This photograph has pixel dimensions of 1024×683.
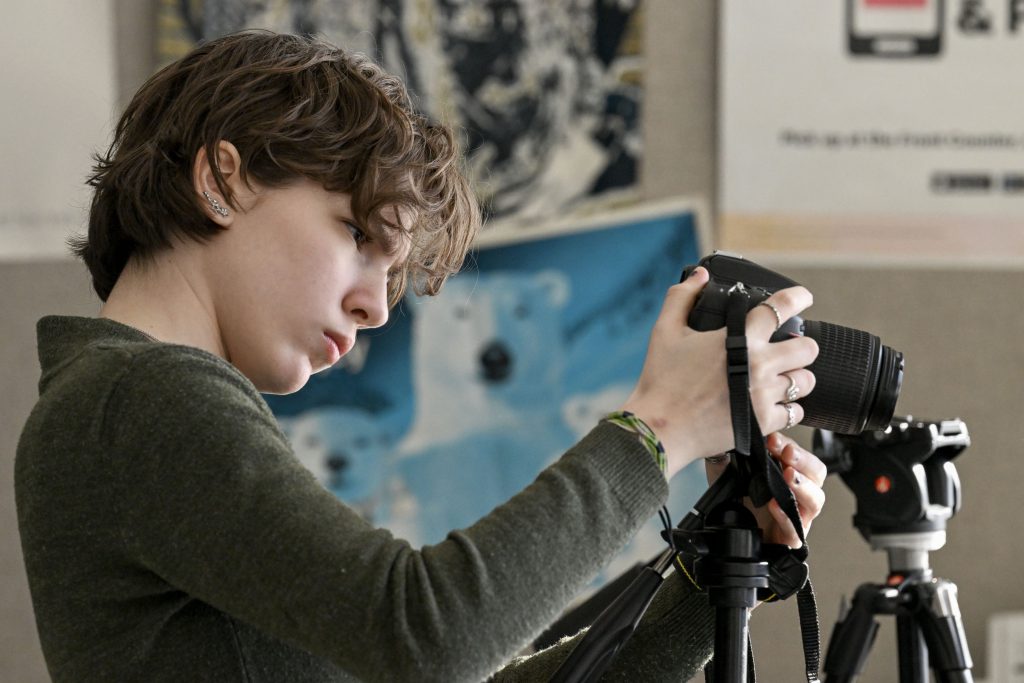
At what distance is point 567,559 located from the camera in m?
0.63

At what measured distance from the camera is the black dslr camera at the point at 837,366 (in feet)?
2.57

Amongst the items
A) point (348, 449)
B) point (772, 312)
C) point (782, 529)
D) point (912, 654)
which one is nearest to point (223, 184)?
point (772, 312)

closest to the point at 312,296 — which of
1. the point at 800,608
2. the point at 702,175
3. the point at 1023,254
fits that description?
the point at 800,608

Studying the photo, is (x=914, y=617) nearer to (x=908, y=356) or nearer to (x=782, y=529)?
(x=782, y=529)

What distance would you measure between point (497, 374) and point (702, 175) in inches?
19.5

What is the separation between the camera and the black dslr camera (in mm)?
785

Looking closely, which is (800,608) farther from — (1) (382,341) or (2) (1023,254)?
(2) (1023,254)

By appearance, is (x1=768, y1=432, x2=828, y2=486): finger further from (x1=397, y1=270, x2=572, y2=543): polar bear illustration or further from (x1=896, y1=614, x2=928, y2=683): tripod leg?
(x1=397, y1=270, x2=572, y2=543): polar bear illustration

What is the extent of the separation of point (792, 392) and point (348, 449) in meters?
1.30

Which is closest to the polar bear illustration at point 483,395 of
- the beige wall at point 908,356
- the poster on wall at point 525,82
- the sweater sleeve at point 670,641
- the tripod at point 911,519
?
the poster on wall at point 525,82

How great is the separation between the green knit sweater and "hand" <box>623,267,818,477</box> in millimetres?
37

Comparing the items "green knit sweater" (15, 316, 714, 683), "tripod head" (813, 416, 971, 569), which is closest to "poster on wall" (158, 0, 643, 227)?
"tripod head" (813, 416, 971, 569)

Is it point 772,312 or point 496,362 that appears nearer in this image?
point 772,312

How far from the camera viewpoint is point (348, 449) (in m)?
1.95
